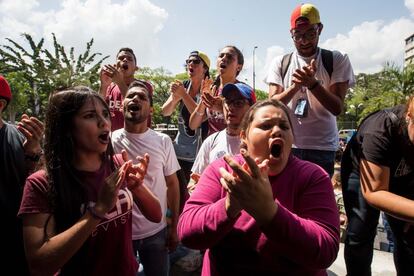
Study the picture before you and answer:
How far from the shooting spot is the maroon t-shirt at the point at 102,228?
4.91 ft

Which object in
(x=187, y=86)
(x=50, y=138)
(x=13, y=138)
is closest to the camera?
(x=50, y=138)

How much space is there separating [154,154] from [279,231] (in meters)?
1.60

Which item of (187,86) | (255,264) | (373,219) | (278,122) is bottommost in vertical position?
(373,219)

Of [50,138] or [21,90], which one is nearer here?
[50,138]

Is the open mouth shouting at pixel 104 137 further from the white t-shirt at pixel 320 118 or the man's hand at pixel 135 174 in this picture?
the white t-shirt at pixel 320 118

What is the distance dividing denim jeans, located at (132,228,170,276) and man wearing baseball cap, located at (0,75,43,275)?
75 centimetres

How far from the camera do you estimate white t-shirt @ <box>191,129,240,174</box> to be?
8.25 feet

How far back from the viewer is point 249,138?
1.52 metres

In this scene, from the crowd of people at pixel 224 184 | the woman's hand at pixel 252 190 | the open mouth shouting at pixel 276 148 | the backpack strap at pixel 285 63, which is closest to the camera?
the woman's hand at pixel 252 190

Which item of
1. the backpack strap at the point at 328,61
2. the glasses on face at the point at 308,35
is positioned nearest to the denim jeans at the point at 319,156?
the backpack strap at the point at 328,61

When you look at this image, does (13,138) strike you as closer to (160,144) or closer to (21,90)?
(160,144)

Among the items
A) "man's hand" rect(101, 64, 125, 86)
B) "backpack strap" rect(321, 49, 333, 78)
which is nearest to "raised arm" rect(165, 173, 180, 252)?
"man's hand" rect(101, 64, 125, 86)

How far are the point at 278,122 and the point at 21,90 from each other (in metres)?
24.3

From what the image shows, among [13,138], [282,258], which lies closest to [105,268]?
[282,258]
